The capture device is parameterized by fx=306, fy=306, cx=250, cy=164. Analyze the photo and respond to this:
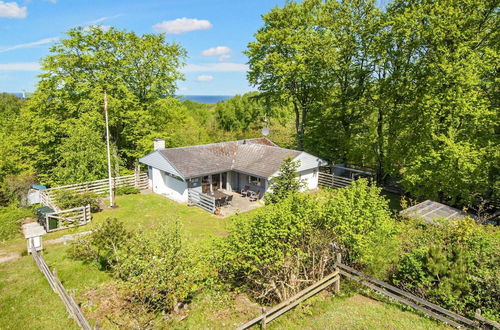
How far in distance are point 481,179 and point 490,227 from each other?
5346 mm

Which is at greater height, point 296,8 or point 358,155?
point 296,8

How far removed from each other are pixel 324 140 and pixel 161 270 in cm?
2227

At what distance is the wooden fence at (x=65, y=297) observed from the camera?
8014 millimetres

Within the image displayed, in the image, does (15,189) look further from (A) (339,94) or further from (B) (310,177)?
(A) (339,94)

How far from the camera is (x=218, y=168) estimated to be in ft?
78.4

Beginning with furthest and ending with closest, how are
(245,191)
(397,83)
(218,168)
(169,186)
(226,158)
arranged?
1. (226,158)
2. (169,186)
3. (245,191)
4. (218,168)
5. (397,83)

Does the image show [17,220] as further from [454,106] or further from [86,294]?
[454,106]

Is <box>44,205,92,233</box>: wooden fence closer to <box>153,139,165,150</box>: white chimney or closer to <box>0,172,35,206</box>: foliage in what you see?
<box>153,139,165,150</box>: white chimney

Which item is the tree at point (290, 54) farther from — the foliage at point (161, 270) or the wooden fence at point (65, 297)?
the wooden fence at point (65, 297)

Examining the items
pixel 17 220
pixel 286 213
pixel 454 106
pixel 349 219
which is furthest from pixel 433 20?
pixel 17 220

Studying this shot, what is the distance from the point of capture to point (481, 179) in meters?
16.2

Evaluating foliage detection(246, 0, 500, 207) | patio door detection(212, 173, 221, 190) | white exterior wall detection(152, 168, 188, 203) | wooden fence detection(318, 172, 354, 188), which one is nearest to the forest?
foliage detection(246, 0, 500, 207)

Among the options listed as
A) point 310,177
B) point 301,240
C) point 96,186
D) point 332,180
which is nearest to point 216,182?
point 310,177

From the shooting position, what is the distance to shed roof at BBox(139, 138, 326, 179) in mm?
22705
